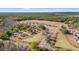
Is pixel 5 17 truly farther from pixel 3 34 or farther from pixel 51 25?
pixel 51 25

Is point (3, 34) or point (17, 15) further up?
point (17, 15)

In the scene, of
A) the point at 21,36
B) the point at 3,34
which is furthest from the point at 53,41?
the point at 3,34
